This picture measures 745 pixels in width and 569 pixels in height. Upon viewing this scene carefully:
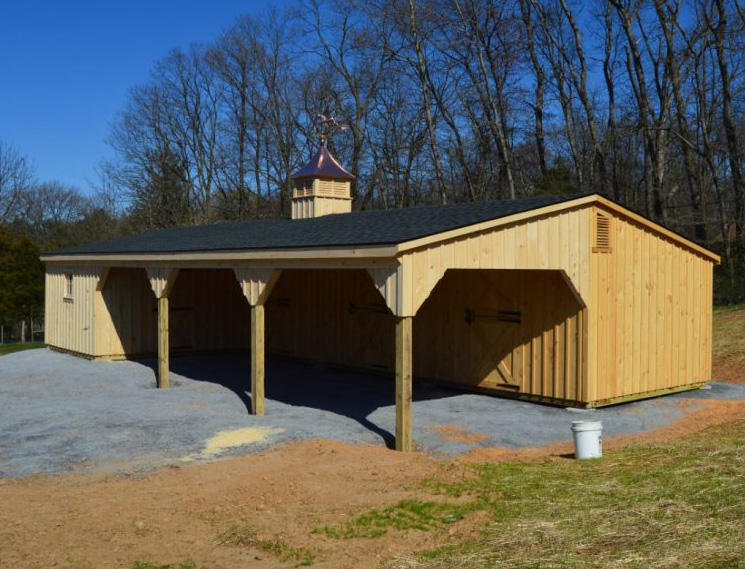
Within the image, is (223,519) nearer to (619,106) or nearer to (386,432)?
(386,432)

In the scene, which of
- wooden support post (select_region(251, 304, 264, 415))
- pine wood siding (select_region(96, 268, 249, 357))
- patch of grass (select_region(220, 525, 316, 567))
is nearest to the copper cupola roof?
pine wood siding (select_region(96, 268, 249, 357))

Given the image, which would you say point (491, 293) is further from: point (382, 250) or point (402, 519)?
point (402, 519)

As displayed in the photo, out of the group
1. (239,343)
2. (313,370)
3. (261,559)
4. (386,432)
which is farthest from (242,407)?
(239,343)

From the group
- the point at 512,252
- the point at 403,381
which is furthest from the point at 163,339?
the point at 512,252

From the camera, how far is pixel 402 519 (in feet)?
21.2

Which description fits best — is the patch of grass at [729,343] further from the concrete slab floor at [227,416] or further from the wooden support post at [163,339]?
the wooden support post at [163,339]

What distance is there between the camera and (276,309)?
18.4 metres

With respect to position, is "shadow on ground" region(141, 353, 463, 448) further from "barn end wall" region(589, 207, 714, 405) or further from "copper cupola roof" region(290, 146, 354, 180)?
"copper cupola roof" region(290, 146, 354, 180)

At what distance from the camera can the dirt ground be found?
577 cm

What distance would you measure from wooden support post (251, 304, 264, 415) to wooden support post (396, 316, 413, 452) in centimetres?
300

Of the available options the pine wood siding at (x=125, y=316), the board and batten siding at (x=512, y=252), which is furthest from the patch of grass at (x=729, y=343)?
the pine wood siding at (x=125, y=316)

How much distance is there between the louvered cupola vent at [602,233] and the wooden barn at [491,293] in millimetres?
22

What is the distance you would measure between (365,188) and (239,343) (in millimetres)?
16670

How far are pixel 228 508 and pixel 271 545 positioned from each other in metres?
1.03
